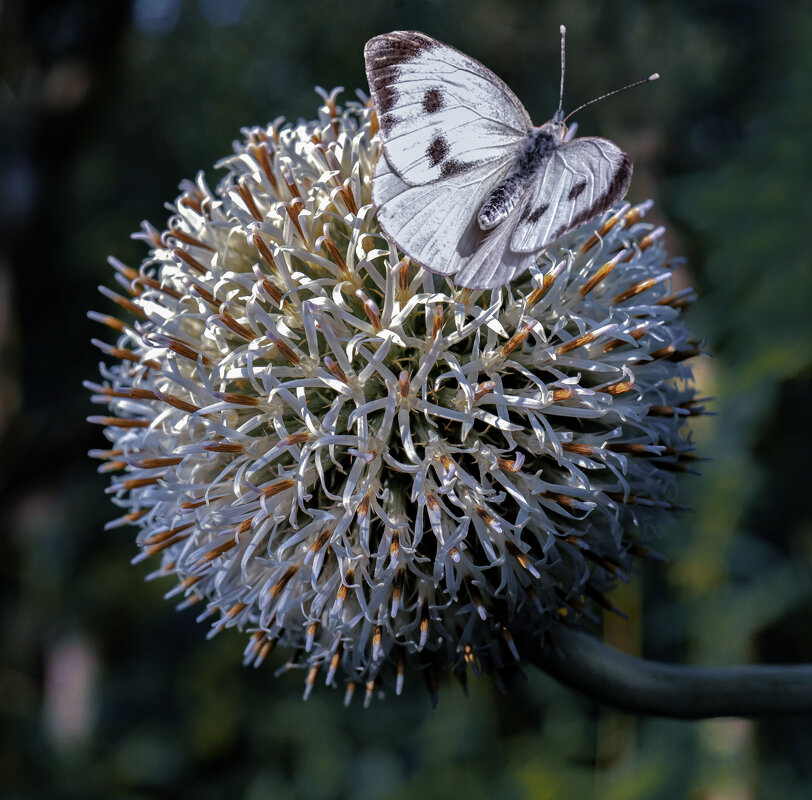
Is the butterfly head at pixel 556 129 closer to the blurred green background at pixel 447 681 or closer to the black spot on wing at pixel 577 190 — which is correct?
the black spot on wing at pixel 577 190

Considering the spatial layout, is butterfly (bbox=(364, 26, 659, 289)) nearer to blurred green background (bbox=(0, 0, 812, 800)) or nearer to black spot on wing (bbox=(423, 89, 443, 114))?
black spot on wing (bbox=(423, 89, 443, 114))

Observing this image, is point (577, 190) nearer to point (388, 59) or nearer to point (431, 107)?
point (431, 107)

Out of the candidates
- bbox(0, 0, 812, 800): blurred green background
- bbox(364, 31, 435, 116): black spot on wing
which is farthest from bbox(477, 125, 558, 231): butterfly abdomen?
bbox(0, 0, 812, 800): blurred green background

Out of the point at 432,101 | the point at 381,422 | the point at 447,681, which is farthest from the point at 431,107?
the point at 447,681

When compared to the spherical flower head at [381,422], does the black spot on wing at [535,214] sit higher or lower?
higher

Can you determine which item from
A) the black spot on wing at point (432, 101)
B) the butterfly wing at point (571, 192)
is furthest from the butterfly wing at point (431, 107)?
the butterfly wing at point (571, 192)

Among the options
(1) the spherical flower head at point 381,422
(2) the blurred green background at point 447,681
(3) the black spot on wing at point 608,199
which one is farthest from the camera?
(2) the blurred green background at point 447,681

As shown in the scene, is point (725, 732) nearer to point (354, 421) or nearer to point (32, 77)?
point (354, 421)
